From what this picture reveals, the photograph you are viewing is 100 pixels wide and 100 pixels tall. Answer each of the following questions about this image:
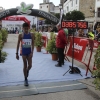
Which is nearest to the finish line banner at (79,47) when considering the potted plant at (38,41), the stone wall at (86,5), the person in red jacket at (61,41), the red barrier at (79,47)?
the red barrier at (79,47)

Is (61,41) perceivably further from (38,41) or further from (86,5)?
(86,5)

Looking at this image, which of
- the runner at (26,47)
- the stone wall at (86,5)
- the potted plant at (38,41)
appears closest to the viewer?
the runner at (26,47)

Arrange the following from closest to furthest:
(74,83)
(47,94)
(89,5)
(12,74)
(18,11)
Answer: (47,94)
(74,83)
(12,74)
(18,11)
(89,5)

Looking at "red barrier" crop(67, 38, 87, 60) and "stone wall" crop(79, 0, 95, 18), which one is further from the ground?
"stone wall" crop(79, 0, 95, 18)

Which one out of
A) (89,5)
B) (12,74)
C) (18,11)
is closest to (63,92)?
(12,74)

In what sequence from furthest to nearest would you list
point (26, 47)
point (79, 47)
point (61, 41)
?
point (61, 41) < point (79, 47) < point (26, 47)

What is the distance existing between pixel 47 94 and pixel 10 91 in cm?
95

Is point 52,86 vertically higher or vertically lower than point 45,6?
lower

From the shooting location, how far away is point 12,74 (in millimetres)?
6445

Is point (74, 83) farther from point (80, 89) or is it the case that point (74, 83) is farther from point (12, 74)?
point (12, 74)

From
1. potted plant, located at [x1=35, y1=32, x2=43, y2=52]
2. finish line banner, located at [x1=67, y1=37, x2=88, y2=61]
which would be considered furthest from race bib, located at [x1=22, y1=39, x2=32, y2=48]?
potted plant, located at [x1=35, y1=32, x2=43, y2=52]

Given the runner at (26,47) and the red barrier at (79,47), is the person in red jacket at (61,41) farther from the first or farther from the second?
the runner at (26,47)

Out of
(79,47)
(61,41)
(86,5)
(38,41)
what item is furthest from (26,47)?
(86,5)

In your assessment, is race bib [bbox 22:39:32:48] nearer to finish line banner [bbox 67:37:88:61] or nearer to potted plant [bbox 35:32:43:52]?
finish line banner [bbox 67:37:88:61]
